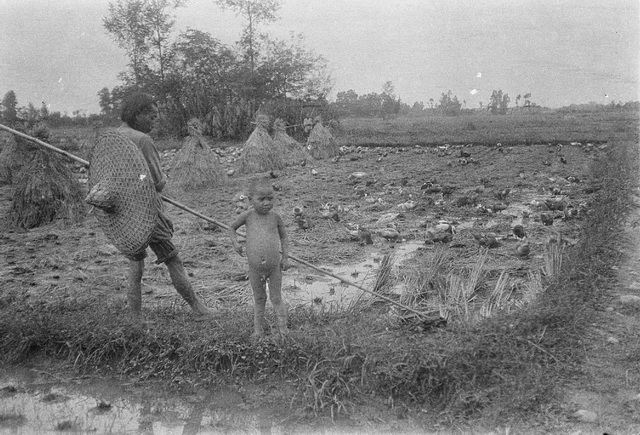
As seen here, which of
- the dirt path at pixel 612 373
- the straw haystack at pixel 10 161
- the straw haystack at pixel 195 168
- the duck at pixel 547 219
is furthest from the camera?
the straw haystack at pixel 10 161

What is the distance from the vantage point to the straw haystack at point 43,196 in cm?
812

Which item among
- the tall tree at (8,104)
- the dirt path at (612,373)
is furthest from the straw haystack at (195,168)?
the dirt path at (612,373)

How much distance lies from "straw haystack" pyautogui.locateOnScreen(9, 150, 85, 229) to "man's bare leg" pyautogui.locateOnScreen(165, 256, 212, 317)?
4417 millimetres

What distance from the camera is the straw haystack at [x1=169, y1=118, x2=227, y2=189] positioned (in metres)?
11.8

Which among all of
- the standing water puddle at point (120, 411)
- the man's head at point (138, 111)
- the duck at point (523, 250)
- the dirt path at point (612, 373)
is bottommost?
the standing water puddle at point (120, 411)

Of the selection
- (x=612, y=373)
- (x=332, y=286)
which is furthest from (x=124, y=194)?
(x=612, y=373)

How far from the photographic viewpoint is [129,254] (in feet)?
13.4

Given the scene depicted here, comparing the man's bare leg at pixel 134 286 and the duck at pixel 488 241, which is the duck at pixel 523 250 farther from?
the man's bare leg at pixel 134 286

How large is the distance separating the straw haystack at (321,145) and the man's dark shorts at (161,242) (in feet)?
46.2

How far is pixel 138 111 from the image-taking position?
4.32 m

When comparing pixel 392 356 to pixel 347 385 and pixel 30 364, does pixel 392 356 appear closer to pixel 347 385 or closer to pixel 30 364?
pixel 347 385

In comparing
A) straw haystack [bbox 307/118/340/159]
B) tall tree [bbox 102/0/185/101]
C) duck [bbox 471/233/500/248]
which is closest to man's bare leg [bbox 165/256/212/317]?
duck [bbox 471/233/500/248]

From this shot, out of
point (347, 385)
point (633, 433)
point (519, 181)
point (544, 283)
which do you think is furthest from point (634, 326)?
point (519, 181)

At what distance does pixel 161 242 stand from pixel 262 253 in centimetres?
103
